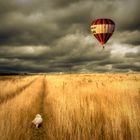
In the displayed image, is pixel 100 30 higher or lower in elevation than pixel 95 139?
higher

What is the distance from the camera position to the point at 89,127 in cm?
688

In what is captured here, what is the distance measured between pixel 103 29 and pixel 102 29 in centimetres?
12

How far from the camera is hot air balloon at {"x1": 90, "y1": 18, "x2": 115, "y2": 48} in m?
35.9

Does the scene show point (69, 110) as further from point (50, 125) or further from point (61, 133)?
point (61, 133)

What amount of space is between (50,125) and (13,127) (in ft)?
2.96

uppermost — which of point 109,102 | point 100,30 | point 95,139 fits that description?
point 100,30

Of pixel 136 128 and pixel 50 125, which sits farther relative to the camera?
pixel 50 125

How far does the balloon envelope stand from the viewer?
118 feet

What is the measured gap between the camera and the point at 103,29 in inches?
1412

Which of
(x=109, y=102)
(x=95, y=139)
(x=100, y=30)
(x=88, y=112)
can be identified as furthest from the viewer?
(x=100, y=30)

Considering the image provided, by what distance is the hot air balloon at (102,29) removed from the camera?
35.9 meters

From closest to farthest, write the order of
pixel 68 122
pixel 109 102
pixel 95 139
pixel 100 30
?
pixel 95 139
pixel 68 122
pixel 109 102
pixel 100 30

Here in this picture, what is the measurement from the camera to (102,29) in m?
35.8

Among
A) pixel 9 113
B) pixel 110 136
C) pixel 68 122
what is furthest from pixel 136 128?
pixel 9 113
